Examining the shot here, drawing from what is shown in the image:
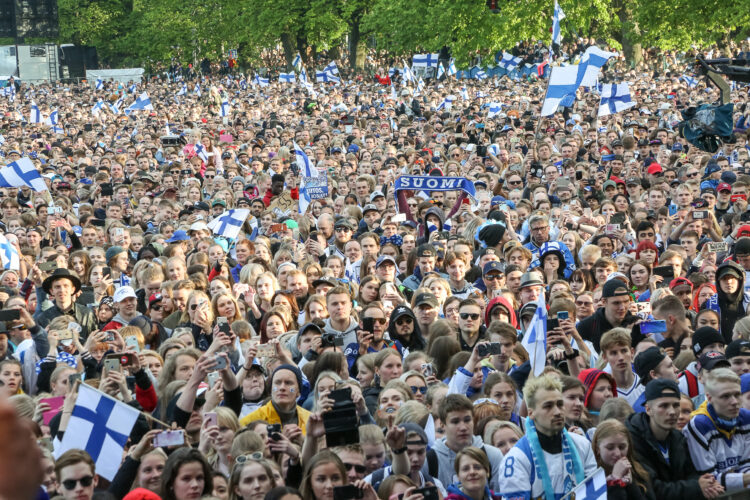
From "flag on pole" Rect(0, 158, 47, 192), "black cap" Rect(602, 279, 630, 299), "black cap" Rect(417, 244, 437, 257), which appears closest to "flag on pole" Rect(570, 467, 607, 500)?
"black cap" Rect(602, 279, 630, 299)

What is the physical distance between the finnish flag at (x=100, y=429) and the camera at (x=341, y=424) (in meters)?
1.14

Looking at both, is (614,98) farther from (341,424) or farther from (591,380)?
(341,424)

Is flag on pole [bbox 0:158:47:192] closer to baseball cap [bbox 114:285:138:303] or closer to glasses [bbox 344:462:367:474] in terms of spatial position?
baseball cap [bbox 114:285:138:303]

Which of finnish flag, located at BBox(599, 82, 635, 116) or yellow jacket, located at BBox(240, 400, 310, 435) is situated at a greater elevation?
finnish flag, located at BBox(599, 82, 635, 116)

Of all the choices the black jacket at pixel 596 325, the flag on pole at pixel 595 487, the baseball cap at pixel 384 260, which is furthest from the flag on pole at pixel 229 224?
the flag on pole at pixel 595 487

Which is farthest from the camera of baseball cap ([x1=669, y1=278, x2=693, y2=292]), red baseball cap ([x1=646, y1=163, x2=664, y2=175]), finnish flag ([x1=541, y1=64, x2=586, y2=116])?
finnish flag ([x1=541, y1=64, x2=586, y2=116])

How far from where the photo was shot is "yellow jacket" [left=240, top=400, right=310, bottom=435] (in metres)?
6.80

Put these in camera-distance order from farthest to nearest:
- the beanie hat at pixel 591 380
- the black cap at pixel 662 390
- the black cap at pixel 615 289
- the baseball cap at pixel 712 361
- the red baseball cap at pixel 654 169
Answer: the red baseball cap at pixel 654 169, the black cap at pixel 615 289, the beanie hat at pixel 591 380, the baseball cap at pixel 712 361, the black cap at pixel 662 390

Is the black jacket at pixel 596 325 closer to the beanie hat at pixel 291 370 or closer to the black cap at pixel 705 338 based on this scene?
the black cap at pixel 705 338

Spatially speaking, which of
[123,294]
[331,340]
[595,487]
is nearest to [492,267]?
[331,340]

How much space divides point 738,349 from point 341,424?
117 inches

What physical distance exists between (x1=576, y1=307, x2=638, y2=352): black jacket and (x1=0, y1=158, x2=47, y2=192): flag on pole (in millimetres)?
10684

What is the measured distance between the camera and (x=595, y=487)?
16.7 feet

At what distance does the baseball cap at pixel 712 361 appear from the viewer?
6.72 metres
